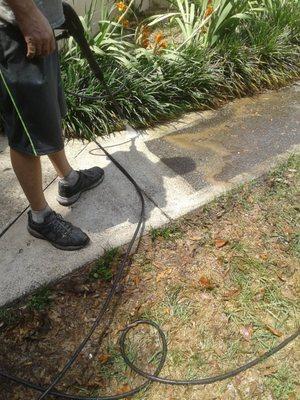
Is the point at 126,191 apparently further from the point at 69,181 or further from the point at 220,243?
the point at 220,243

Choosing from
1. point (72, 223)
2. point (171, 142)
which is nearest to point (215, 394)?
point (72, 223)

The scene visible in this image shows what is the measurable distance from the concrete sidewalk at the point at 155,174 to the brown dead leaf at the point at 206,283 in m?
0.49

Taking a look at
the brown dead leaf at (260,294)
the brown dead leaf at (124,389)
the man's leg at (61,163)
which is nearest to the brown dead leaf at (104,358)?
the brown dead leaf at (124,389)

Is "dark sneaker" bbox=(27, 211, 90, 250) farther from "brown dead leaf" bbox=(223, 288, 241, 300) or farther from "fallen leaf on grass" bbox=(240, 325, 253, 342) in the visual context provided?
"fallen leaf on grass" bbox=(240, 325, 253, 342)

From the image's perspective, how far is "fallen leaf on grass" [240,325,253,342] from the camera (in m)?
1.97

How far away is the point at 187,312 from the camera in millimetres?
2049

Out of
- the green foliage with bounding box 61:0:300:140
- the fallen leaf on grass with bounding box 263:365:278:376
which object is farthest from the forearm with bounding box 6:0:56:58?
the fallen leaf on grass with bounding box 263:365:278:376

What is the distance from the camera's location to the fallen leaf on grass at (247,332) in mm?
1968

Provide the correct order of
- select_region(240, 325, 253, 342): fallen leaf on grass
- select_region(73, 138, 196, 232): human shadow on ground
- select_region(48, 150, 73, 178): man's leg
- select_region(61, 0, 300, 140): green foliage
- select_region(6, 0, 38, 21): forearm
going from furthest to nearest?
select_region(61, 0, 300, 140): green foliage, select_region(73, 138, 196, 232): human shadow on ground, select_region(48, 150, 73, 178): man's leg, select_region(240, 325, 253, 342): fallen leaf on grass, select_region(6, 0, 38, 21): forearm

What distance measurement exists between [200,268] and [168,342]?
0.52m

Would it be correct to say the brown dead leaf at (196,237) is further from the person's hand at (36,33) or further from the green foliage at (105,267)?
the person's hand at (36,33)

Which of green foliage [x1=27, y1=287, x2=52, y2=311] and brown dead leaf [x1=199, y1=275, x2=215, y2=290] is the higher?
green foliage [x1=27, y1=287, x2=52, y2=311]

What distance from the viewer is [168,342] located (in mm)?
1924

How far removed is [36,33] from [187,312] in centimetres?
155
